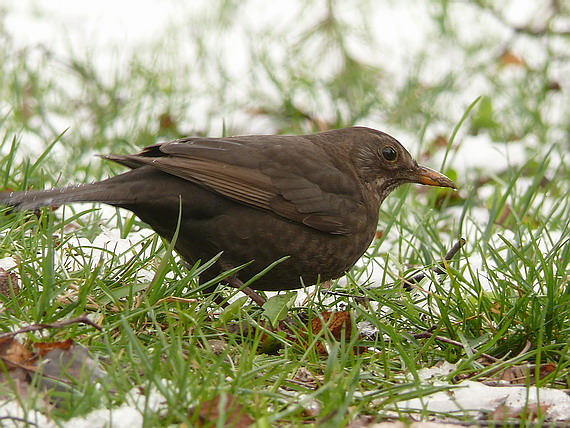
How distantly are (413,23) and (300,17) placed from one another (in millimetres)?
1693

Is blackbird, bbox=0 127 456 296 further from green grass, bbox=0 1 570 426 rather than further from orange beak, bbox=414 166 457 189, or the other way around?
orange beak, bbox=414 166 457 189

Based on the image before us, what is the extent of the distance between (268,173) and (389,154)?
2.82 feet

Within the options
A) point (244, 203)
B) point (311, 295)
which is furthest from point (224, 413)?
point (244, 203)

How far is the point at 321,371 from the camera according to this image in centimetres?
339

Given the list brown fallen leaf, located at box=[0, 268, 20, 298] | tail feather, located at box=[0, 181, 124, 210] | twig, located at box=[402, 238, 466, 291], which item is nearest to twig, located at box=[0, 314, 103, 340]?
brown fallen leaf, located at box=[0, 268, 20, 298]

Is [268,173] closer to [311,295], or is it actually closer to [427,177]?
[311,295]

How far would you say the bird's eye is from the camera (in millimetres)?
4859

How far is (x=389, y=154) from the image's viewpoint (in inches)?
192

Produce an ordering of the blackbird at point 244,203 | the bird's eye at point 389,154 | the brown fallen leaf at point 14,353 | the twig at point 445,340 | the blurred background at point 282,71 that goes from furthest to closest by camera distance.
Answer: the blurred background at point 282,71
the bird's eye at point 389,154
the blackbird at point 244,203
the twig at point 445,340
the brown fallen leaf at point 14,353

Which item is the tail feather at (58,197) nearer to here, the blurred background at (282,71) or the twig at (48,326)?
the twig at (48,326)

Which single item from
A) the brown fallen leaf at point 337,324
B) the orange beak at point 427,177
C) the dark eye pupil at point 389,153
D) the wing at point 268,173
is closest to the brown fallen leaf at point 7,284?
the wing at point 268,173

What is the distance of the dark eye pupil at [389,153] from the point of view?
15.9ft

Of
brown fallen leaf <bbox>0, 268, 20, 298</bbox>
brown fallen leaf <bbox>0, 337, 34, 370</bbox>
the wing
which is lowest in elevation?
brown fallen leaf <bbox>0, 337, 34, 370</bbox>

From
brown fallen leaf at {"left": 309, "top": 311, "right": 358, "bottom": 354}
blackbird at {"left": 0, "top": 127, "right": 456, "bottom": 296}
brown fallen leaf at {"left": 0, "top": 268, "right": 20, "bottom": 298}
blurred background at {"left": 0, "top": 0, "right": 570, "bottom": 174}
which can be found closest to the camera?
brown fallen leaf at {"left": 0, "top": 268, "right": 20, "bottom": 298}
